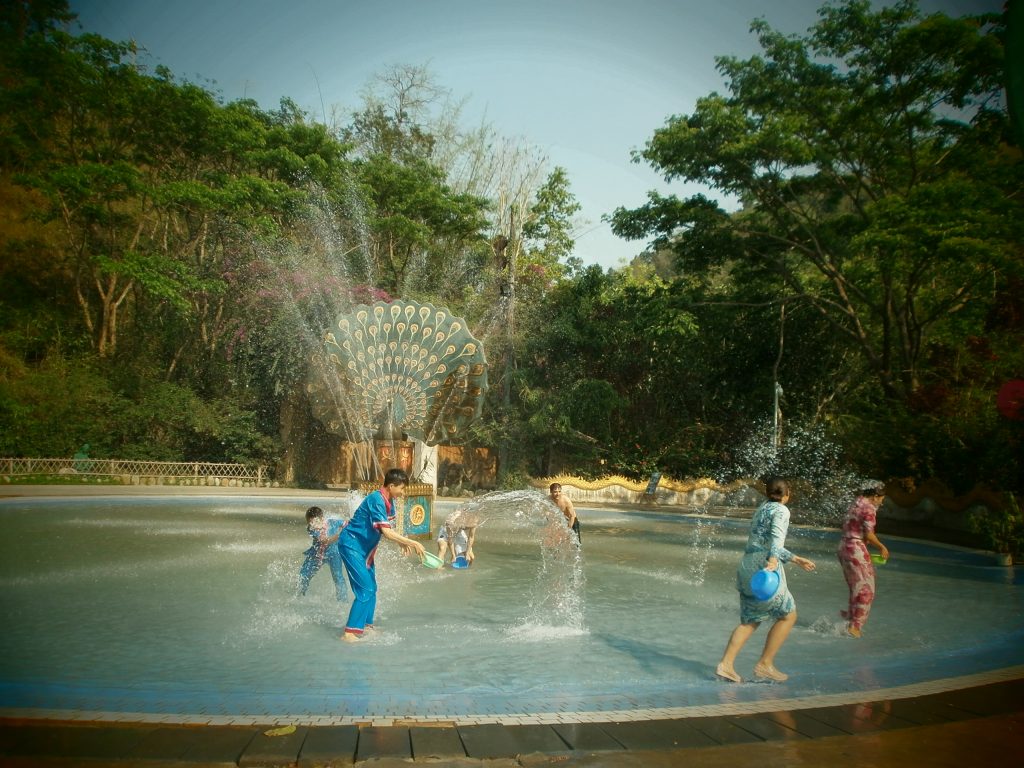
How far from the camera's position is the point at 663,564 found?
12.3 metres

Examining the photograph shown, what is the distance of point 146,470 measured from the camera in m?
25.7

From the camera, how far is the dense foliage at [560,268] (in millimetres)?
18312

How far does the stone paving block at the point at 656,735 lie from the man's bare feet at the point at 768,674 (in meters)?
1.40

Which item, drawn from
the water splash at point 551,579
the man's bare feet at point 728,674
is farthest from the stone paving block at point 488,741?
the water splash at point 551,579

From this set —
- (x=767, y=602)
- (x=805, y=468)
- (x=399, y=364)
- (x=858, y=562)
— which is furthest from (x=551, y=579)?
(x=805, y=468)

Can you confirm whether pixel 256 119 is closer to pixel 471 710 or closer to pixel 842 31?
pixel 842 31

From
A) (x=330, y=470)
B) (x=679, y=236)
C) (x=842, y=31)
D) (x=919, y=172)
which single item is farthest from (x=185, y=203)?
(x=919, y=172)

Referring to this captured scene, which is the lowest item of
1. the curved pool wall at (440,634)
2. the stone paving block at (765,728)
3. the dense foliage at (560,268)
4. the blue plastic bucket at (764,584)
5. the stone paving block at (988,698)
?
the curved pool wall at (440,634)

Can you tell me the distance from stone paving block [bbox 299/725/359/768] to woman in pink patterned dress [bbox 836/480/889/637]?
5283 mm

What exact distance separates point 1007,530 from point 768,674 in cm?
1027

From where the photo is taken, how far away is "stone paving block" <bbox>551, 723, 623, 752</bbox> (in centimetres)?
413

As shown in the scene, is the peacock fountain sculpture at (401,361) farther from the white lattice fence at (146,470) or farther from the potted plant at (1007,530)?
the white lattice fence at (146,470)

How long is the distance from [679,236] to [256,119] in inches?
622

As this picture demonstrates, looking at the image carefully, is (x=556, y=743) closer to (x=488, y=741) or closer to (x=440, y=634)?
(x=488, y=741)
